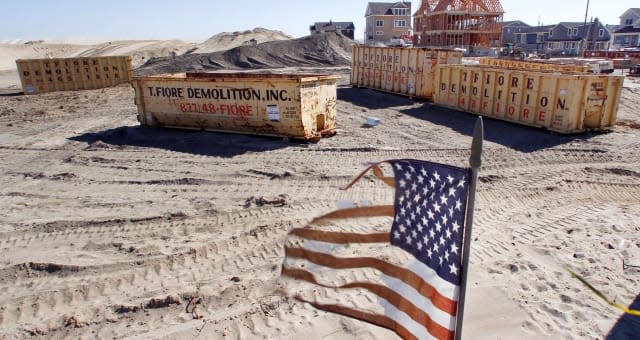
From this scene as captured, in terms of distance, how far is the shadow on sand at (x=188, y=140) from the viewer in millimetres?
11469

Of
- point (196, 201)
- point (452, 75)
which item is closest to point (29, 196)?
point (196, 201)

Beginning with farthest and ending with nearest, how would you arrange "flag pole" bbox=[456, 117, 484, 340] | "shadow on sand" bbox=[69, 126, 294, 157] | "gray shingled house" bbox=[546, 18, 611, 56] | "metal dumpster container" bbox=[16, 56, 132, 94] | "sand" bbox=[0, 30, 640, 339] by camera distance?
"gray shingled house" bbox=[546, 18, 611, 56] → "metal dumpster container" bbox=[16, 56, 132, 94] → "shadow on sand" bbox=[69, 126, 294, 157] → "sand" bbox=[0, 30, 640, 339] → "flag pole" bbox=[456, 117, 484, 340]

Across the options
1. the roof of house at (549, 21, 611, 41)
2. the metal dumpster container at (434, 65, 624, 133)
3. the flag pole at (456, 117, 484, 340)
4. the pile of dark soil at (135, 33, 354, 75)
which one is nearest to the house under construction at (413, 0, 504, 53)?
the pile of dark soil at (135, 33, 354, 75)

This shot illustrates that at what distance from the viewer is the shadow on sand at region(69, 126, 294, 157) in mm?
11469

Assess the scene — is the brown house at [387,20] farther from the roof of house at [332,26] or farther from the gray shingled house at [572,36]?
the gray shingled house at [572,36]

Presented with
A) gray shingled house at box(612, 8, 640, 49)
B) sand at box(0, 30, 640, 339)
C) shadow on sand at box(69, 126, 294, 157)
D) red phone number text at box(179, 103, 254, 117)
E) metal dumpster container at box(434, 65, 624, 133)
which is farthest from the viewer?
gray shingled house at box(612, 8, 640, 49)

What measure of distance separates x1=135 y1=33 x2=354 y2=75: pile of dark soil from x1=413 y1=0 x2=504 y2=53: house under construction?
10689 mm

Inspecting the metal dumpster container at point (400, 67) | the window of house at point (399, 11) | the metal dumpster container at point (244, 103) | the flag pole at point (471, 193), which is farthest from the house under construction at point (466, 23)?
the flag pole at point (471, 193)

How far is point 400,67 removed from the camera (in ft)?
64.6

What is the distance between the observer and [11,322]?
15.5 ft

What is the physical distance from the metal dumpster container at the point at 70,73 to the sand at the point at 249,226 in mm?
11908

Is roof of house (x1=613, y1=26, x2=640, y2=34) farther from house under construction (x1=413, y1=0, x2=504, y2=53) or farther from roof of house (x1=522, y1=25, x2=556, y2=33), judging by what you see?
house under construction (x1=413, y1=0, x2=504, y2=53)

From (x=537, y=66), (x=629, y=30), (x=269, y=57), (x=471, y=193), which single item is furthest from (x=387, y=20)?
(x=471, y=193)

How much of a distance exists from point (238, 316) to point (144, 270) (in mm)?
1689
